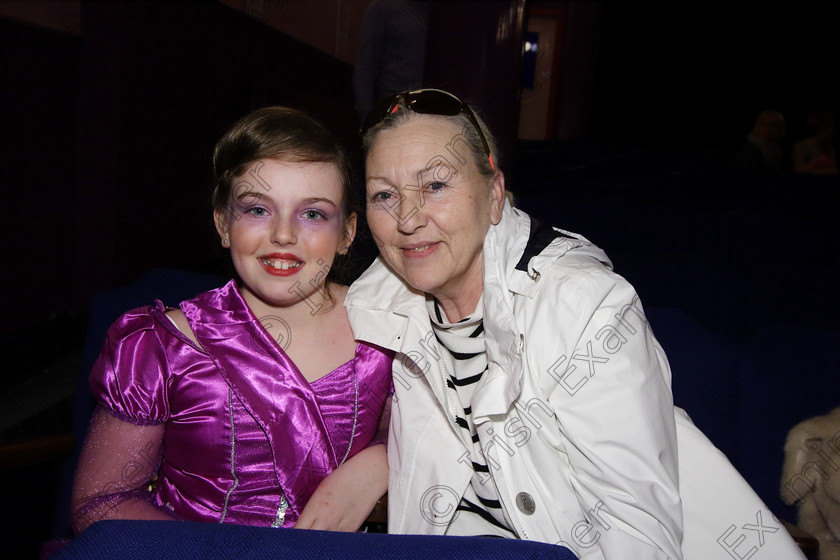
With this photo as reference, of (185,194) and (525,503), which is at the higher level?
(185,194)

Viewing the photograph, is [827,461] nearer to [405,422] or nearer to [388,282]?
[405,422]

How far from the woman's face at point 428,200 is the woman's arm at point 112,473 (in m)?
0.60

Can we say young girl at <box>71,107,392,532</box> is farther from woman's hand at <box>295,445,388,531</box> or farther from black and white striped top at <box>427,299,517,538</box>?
black and white striped top at <box>427,299,517,538</box>

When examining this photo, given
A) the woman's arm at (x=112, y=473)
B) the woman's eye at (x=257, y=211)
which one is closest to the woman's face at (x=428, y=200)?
the woman's eye at (x=257, y=211)

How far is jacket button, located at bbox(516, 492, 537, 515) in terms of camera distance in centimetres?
110

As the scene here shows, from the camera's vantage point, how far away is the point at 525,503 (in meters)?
1.10

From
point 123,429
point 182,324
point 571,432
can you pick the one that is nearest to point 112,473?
point 123,429

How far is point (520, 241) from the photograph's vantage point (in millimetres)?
1228

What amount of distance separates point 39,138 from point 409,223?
254 centimetres

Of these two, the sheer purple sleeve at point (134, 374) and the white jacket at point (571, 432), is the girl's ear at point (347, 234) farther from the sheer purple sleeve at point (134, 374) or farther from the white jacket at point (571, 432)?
the sheer purple sleeve at point (134, 374)

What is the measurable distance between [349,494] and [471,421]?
11.1 inches

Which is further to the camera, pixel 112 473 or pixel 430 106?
pixel 430 106

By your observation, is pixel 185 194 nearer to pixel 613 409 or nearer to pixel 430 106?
pixel 430 106

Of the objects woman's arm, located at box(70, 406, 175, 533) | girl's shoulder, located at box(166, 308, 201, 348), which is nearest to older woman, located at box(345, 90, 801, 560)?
girl's shoulder, located at box(166, 308, 201, 348)
